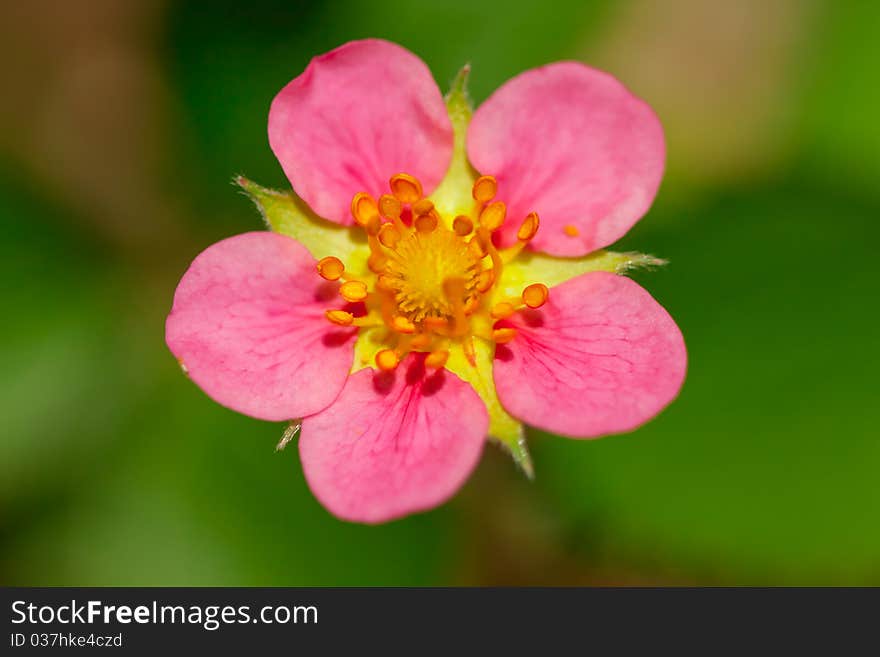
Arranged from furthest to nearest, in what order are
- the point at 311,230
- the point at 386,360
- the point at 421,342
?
1. the point at 311,230
2. the point at 421,342
3. the point at 386,360

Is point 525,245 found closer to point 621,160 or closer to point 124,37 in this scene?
point 621,160

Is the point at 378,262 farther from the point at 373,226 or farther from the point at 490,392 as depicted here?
the point at 490,392

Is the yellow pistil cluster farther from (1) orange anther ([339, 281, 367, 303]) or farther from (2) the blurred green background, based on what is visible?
(2) the blurred green background

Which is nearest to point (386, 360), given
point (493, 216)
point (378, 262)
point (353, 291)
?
point (353, 291)

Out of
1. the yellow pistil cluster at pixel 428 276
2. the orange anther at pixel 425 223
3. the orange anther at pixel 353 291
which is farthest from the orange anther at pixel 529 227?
the orange anther at pixel 353 291

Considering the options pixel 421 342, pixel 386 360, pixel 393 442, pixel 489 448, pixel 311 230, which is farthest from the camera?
pixel 489 448
